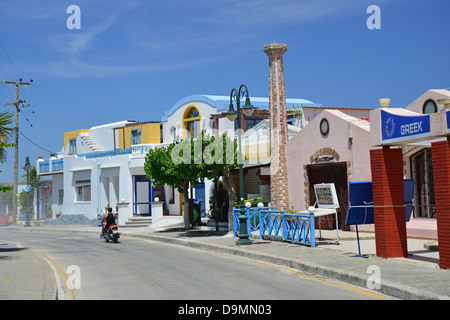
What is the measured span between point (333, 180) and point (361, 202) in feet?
27.6

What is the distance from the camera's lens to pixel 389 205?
1403 centimetres

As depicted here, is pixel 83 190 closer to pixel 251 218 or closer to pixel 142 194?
pixel 142 194

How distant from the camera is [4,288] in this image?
435 inches

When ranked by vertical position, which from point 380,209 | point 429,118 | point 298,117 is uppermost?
point 298,117

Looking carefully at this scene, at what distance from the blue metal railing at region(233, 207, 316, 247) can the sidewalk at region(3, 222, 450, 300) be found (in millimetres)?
304

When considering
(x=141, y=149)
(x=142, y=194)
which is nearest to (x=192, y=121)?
(x=141, y=149)

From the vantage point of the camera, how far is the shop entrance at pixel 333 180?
22.3 m

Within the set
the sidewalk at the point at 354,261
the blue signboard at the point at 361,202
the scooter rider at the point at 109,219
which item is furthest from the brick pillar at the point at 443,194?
the scooter rider at the point at 109,219

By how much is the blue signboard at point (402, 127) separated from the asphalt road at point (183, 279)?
12.7 feet

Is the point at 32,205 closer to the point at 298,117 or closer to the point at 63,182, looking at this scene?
the point at 63,182

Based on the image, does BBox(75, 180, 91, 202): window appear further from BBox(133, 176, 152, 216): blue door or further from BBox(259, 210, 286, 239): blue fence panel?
BBox(259, 210, 286, 239): blue fence panel

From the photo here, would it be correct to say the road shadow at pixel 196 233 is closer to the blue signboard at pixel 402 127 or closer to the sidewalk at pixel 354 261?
the sidewalk at pixel 354 261
